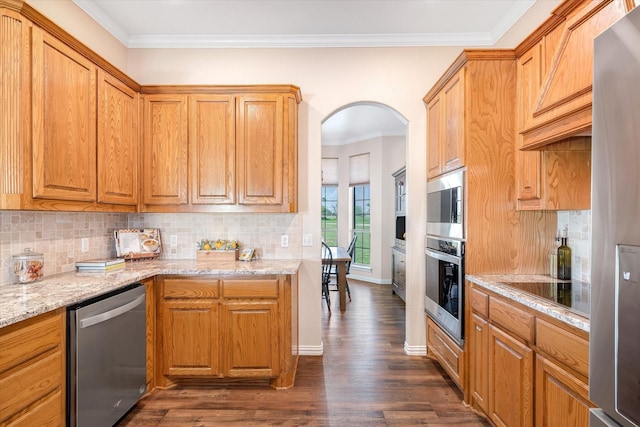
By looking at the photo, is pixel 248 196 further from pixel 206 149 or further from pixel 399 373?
pixel 399 373

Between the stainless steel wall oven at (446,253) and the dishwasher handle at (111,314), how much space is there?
7.15ft

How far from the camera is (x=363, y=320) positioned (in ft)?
13.8

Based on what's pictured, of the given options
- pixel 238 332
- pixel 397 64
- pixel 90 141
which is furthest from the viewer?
pixel 397 64

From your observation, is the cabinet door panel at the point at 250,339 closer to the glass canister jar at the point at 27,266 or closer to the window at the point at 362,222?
the glass canister jar at the point at 27,266

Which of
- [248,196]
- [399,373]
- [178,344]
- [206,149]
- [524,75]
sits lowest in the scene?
[399,373]

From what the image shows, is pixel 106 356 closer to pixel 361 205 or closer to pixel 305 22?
pixel 305 22

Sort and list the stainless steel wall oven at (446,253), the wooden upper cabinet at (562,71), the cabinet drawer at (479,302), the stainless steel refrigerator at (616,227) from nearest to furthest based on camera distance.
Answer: the stainless steel refrigerator at (616,227), the wooden upper cabinet at (562,71), the cabinet drawer at (479,302), the stainless steel wall oven at (446,253)

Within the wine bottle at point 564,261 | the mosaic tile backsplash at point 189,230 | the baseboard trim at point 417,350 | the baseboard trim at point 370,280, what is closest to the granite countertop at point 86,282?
the mosaic tile backsplash at point 189,230

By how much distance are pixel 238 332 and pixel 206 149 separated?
1497mm

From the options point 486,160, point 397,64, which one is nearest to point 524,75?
point 486,160

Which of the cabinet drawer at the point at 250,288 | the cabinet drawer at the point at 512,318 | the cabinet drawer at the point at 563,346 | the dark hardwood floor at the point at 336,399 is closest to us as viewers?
the cabinet drawer at the point at 563,346

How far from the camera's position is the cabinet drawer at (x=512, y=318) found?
1.69m

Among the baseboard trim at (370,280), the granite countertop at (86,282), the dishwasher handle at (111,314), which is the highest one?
the granite countertop at (86,282)

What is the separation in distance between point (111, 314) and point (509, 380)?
226cm
